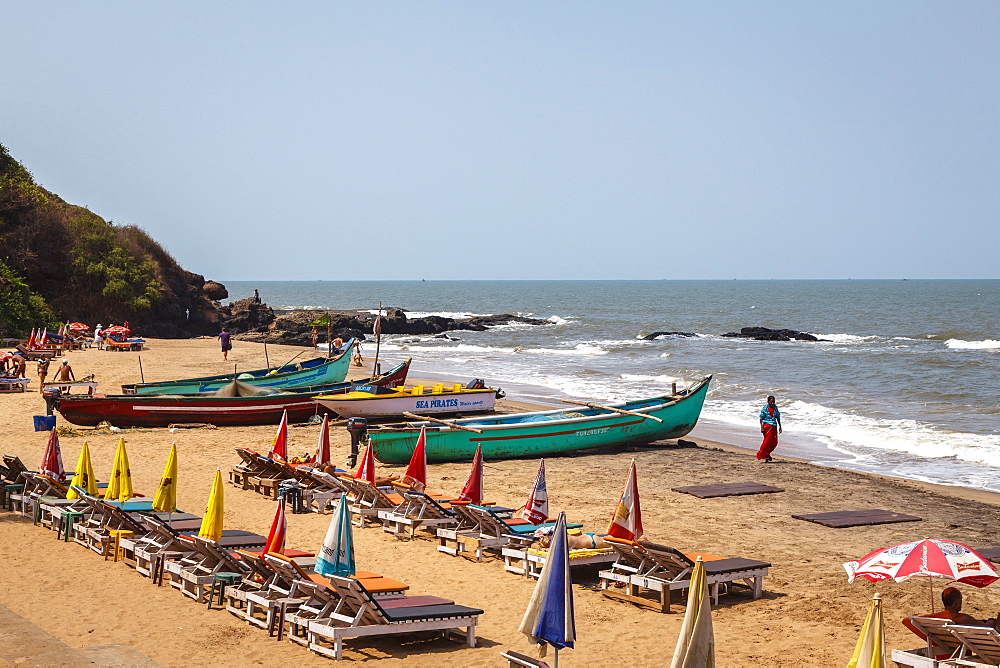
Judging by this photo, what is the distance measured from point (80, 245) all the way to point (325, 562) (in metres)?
48.7

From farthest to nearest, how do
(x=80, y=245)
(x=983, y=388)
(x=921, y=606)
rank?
(x=80, y=245)
(x=983, y=388)
(x=921, y=606)

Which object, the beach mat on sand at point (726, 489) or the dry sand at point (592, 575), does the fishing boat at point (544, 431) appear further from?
the beach mat on sand at point (726, 489)

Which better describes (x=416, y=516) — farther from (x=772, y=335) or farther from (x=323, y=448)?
(x=772, y=335)

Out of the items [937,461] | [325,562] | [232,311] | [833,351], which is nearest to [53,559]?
[325,562]

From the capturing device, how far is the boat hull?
73.3 feet

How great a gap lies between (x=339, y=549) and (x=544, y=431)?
1079cm

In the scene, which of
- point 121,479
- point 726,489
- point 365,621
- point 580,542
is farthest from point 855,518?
point 121,479

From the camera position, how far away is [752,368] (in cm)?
4350

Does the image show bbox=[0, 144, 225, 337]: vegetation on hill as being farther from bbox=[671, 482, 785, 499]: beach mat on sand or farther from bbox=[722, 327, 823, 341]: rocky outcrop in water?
bbox=[722, 327, 823, 341]: rocky outcrop in water

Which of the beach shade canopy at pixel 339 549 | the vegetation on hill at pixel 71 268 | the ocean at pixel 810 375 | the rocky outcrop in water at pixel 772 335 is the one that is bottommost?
the ocean at pixel 810 375

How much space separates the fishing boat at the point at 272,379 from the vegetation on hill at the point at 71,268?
71.1 feet

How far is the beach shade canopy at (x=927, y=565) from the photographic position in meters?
7.31

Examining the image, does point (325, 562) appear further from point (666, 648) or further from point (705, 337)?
point (705, 337)

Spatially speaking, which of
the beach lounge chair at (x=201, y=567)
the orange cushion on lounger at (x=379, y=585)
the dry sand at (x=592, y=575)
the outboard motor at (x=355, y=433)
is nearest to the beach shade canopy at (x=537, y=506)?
the dry sand at (x=592, y=575)
